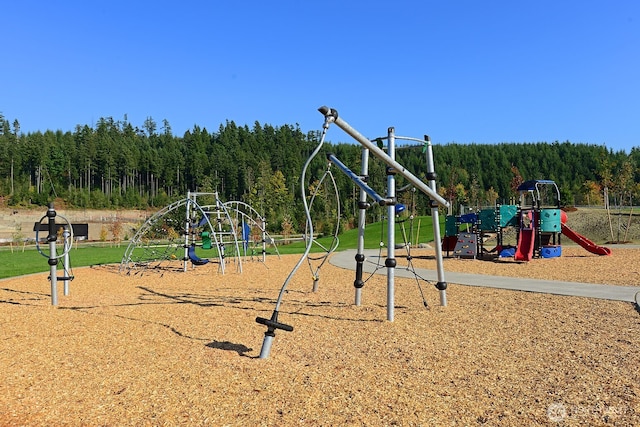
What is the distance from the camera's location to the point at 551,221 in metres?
16.8

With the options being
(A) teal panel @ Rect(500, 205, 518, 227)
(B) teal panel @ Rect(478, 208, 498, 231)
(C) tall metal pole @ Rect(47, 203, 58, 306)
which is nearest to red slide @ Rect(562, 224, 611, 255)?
(A) teal panel @ Rect(500, 205, 518, 227)

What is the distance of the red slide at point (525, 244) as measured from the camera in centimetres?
1588

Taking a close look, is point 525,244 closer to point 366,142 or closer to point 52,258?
point 366,142

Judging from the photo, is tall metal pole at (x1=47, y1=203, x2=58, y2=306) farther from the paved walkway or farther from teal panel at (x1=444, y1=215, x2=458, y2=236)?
teal panel at (x1=444, y1=215, x2=458, y2=236)

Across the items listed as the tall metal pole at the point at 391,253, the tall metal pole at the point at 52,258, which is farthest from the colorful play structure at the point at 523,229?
the tall metal pole at the point at 52,258

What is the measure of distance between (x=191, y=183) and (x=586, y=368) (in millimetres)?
96292

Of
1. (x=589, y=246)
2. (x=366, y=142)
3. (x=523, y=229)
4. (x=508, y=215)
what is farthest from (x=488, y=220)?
(x=366, y=142)

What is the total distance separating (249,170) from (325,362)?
7823 centimetres

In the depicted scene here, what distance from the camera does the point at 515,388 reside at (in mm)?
3832

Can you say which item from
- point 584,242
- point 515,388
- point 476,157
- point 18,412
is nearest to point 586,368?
point 515,388

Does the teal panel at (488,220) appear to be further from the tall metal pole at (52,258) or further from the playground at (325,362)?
the tall metal pole at (52,258)

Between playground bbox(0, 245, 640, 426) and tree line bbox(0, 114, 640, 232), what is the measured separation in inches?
1837

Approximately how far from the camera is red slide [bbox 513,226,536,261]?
15.9m

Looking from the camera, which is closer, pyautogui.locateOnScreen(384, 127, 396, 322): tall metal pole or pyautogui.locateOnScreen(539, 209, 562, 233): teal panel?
pyautogui.locateOnScreen(384, 127, 396, 322): tall metal pole
